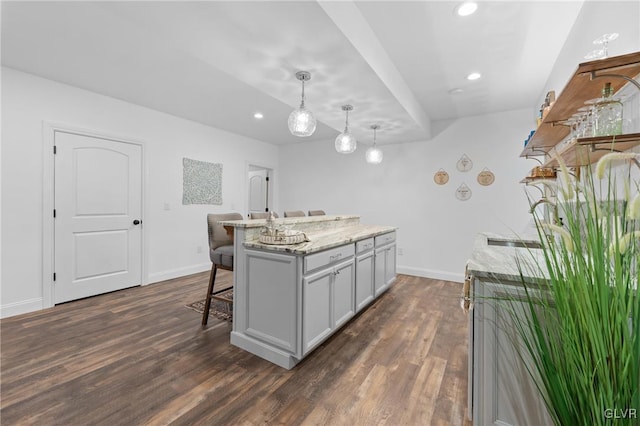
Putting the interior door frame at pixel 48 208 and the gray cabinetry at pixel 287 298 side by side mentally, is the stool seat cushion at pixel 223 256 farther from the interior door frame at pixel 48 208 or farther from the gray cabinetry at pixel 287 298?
the interior door frame at pixel 48 208

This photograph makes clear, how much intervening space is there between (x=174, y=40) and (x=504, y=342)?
101 inches

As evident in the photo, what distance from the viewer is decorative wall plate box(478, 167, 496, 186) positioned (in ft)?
13.0

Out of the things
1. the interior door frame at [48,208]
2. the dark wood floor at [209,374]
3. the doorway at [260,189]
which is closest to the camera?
the dark wood floor at [209,374]

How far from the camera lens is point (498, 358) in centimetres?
121

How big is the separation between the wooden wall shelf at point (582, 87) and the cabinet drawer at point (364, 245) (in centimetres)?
170

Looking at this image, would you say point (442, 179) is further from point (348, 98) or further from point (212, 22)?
point (212, 22)

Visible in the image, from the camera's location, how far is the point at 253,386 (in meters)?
1.76

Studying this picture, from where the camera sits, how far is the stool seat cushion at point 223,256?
2510mm

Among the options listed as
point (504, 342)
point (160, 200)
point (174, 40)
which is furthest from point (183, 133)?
point (504, 342)

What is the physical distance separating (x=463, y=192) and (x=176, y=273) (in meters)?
4.61

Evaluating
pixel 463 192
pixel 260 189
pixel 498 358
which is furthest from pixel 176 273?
pixel 463 192

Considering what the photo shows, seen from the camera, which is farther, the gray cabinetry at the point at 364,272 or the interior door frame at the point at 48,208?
the interior door frame at the point at 48,208

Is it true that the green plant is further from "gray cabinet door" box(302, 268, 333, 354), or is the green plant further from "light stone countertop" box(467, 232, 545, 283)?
"gray cabinet door" box(302, 268, 333, 354)

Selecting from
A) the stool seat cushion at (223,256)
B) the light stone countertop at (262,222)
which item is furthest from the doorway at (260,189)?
the stool seat cushion at (223,256)
